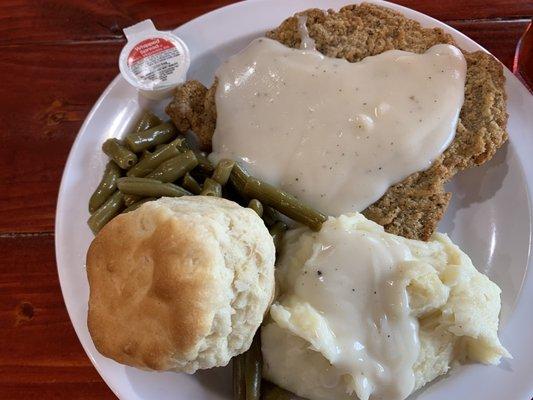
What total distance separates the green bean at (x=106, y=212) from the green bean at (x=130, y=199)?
24 millimetres

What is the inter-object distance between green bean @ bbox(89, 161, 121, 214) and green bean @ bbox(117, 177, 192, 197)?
125 mm

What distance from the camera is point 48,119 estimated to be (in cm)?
327

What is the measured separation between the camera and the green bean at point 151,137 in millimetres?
2793

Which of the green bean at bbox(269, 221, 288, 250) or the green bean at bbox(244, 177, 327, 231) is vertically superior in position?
the green bean at bbox(244, 177, 327, 231)

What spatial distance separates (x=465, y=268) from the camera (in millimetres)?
2512

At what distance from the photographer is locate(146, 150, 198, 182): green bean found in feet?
8.88

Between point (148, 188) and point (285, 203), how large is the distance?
Answer: 0.67 metres

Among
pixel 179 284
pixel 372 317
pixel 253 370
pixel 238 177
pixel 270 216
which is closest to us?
pixel 179 284

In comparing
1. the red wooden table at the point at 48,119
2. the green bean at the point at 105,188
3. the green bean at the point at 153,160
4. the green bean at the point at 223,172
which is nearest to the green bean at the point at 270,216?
the green bean at the point at 223,172

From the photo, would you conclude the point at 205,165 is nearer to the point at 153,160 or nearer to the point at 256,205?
the point at 153,160

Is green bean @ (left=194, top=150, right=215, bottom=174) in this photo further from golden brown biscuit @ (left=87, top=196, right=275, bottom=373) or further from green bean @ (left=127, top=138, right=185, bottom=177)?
golden brown biscuit @ (left=87, top=196, right=275, bottom=373)

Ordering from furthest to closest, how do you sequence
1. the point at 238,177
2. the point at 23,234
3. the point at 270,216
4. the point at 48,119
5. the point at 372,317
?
the point at 48,119 → the point at 23,234 → the point at 270,216 → the point at 238,177 → the point at 372,317

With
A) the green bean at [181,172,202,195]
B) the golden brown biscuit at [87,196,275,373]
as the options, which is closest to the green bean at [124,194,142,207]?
the green bean at [181,172,202,195]

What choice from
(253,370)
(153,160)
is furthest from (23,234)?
(253,370)
